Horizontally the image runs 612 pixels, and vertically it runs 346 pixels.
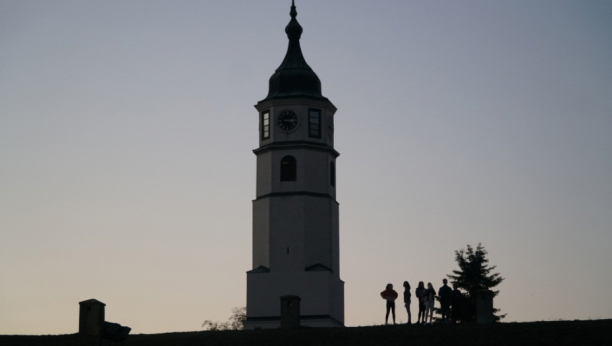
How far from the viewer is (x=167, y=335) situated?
2258 inches

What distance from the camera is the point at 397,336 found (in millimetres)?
53906

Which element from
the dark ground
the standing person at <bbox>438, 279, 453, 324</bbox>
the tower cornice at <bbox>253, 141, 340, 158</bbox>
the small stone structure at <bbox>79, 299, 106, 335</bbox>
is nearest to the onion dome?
the tower cornice at <bbox>253, 141, 340, 158</bbox>

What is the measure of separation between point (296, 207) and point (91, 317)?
24.4 m

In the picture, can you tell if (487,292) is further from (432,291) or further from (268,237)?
(268,237)

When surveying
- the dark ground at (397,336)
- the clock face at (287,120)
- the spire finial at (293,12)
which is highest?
the spire finial at (293,12)

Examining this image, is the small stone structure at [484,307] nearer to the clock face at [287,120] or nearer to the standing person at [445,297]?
the standing person at [445,297]

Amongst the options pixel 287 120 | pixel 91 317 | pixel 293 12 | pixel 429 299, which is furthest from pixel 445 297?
pixel 293 12

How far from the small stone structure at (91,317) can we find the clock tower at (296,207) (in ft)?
70.0

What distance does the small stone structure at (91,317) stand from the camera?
58344 millimetres

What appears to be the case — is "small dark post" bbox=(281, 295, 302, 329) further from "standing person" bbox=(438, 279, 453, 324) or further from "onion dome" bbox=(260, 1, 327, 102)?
"onion dome" bbox=(260, 1, 327, 102)

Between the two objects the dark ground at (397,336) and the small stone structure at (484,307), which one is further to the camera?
the small stone structure at (484,307)

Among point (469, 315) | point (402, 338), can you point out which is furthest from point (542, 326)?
point (469, 315)

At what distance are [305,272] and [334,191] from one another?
215 inches

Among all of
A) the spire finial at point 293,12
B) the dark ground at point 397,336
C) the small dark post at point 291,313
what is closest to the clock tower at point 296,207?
the spire finial at point 293,12
